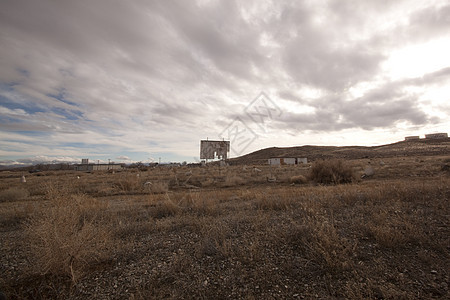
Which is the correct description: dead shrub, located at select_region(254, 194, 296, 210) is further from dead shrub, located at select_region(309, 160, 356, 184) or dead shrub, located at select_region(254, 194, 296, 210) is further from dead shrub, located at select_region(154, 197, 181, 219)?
dead shrub, located at select_region(309, 160, 356, 184)

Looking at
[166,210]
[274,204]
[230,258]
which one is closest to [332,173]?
[274,204]

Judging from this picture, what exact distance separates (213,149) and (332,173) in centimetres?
1344

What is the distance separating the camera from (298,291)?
2.77m

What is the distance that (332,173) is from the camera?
14.2m

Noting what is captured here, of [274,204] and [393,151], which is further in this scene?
[393,151]

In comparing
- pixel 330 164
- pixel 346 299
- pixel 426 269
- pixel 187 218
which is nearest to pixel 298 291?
pixel 346 299

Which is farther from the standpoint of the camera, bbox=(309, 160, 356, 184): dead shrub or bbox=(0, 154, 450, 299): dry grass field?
bbox=(309, 160, 356, 184): dead shrub

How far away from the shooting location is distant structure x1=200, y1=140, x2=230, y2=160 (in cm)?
2409

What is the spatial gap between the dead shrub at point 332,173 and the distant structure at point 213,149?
36.5 ft

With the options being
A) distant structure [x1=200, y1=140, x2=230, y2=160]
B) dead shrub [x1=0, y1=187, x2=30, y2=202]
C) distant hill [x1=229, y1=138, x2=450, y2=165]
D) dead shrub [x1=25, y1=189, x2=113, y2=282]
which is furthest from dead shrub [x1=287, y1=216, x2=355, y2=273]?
distant hill [x1=229, y1=138, x2=450, y2=165]

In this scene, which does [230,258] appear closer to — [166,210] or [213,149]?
[166,210]

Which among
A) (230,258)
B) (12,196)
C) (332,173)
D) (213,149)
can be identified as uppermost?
(213,149)

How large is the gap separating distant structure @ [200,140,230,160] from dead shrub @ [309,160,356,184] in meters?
11.1

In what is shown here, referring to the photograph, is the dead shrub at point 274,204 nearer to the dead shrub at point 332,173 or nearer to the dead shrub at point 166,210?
the dead shrub at point 166,210
